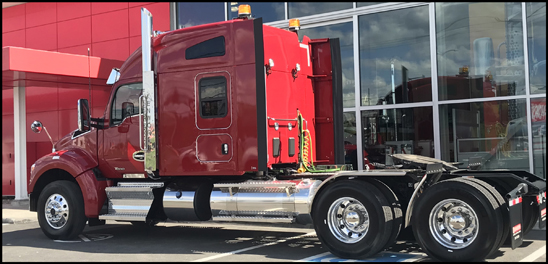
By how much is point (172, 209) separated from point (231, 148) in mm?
1472

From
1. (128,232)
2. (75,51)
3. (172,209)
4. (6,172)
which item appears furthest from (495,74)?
(6,172)

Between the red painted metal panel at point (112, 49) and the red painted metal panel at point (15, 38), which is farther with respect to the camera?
the red painted metal panel at point (15, 38)

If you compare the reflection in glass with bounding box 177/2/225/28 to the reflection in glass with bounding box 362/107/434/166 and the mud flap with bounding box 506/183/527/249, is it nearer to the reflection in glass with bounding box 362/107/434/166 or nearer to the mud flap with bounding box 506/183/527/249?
the reflection in glass with bounding box 362/107/434/166

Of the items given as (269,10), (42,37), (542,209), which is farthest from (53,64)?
(542,209)

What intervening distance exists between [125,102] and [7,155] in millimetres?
11497

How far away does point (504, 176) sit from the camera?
727 cm

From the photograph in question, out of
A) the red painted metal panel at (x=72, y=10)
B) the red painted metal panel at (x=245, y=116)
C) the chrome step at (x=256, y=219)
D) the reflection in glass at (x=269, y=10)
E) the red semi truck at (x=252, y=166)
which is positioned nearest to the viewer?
the red semi truck at (x=252, y=166)

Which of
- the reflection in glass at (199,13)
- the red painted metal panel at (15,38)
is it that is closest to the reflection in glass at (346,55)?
the reflection in glass at (199,13)

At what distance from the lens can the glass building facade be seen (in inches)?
449

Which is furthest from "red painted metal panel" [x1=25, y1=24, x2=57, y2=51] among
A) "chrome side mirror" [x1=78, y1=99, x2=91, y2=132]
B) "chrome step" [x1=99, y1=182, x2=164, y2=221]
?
"chrome step" [x1=99, y1=182, x2=164, y2=221]

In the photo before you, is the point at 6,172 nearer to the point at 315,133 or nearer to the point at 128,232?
the point at 128,232

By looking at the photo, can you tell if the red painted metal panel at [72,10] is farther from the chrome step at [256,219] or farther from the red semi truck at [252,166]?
the chrome step at [256,219]

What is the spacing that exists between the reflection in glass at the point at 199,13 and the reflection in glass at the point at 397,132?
503 cm

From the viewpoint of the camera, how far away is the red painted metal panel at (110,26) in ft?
55.9
